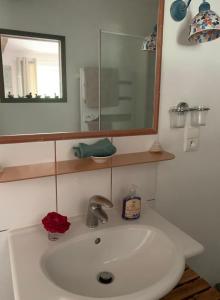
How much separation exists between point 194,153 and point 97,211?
68 centimetres

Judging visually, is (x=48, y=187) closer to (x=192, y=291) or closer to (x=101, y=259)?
(x=101, y=259)

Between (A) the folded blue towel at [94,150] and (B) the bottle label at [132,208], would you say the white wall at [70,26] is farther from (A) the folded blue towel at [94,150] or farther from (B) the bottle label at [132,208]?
(B) the bottle label at [132,208]

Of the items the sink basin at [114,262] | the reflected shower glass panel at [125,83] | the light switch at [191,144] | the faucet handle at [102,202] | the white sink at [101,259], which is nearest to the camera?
the white sink at [101,259]

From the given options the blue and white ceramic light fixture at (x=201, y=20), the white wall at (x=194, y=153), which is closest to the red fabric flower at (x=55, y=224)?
the white wall at (x=194, y=153)

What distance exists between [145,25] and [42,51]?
0.49 metres

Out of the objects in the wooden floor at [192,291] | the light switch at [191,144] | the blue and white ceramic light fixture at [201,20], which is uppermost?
the blue and white ceramic light fixture at [201,20]

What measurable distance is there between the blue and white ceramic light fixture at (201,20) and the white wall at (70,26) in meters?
0.12

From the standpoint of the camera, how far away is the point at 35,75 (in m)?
0.95

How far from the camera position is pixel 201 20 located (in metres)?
1.00

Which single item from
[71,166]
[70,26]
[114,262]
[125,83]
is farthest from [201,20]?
[114,262]

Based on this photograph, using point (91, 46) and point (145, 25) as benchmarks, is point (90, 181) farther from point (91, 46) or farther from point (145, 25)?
point (145, 25)

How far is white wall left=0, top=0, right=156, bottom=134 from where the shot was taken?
91 centimetres

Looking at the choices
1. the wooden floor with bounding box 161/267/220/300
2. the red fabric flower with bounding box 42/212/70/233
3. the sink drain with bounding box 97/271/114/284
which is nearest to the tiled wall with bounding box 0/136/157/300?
the red fabric flower with bounding box 42/212/70/233

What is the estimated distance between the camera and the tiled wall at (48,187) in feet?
3.18
